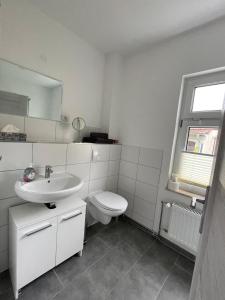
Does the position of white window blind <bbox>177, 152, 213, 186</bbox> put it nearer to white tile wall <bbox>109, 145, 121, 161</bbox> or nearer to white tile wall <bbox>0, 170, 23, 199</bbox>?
white tile wall <bbox>109, 145, 121, 161</bbox>

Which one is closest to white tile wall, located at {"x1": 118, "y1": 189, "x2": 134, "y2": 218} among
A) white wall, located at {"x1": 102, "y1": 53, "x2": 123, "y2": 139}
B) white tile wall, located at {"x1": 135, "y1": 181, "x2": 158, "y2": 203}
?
white tile wall, located at {"x1": 135, "y1": 181, "x2": 158, "y2": 203}

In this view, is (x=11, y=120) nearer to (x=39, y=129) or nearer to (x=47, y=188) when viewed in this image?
(x=39, y=129)

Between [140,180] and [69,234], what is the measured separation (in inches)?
42.8

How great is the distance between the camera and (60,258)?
1.32m

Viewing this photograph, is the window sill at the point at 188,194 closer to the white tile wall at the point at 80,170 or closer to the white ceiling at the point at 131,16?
the white tile wall at the point at 80,170

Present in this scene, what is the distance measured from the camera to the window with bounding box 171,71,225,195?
153 centimetres

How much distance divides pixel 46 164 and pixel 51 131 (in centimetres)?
44

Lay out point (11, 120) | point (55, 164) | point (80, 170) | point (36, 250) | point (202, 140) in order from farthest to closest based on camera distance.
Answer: point (80, 170) < point (202, 140) < point (55, 164) < point (11, 120) < point (36, 250)

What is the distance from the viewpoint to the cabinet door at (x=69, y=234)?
128 cm

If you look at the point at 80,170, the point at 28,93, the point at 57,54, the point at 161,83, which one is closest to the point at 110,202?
the point at 80,170

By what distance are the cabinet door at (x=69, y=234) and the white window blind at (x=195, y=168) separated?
4.00 ft

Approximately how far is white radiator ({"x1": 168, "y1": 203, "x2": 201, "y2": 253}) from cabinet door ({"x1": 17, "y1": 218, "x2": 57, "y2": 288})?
48.3 inches

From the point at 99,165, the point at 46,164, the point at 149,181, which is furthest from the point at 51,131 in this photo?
the point at 149,181

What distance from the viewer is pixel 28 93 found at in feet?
4.82
